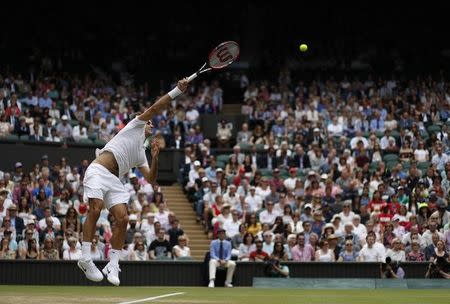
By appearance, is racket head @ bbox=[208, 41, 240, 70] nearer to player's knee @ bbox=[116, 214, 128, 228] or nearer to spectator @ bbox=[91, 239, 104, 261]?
player's knee @ bbox=[116, 214, 128, 228]

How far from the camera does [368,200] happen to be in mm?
24344

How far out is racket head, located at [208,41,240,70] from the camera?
1448 cm

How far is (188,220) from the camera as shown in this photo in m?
26.3

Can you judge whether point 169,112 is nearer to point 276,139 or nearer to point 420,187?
point 276,139

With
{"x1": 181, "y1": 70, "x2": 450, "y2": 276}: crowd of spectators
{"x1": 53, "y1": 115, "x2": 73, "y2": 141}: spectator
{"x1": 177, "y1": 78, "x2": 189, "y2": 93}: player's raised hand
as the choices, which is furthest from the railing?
{"x1": 177, "y1": 78, "x2": 189, "y2": 93}: player's raised hand

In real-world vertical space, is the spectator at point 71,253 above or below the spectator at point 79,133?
below

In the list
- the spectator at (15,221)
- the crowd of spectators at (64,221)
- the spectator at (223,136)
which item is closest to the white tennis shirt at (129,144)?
the crowd of spectators at (64,221)

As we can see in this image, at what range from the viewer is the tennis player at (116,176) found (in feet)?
42.1

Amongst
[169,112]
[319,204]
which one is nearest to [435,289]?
[319,204]

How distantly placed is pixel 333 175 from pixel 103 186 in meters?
13.9

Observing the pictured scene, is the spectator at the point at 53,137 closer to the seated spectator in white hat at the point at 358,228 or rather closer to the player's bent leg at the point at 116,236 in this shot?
the seated spectator in white hat at the point at 358,228

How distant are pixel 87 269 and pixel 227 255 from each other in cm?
858

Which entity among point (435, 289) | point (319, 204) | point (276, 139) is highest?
point (276, 139)

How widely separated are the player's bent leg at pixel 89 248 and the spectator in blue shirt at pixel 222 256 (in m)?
→ 8.17
